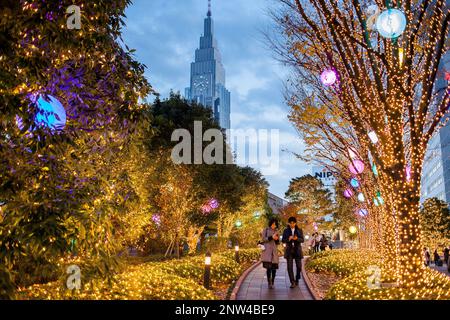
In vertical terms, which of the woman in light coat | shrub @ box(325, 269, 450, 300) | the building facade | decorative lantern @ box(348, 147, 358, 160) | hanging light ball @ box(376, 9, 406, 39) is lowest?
shrub @ box(325, 269, 450, 300)

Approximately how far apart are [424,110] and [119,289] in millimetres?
6222

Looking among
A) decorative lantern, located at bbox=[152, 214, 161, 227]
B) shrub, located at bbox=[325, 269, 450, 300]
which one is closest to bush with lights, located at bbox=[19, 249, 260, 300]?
shrub, located at bbox=[325, 269, 450, 300]

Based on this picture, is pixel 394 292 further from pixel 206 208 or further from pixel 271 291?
pixel 206 208

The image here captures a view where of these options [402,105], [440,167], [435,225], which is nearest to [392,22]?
[402,105]

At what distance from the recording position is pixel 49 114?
385cm

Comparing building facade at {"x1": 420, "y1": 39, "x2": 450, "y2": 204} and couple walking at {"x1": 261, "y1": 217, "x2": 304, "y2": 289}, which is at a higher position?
building facade at {"x1": 420, "y1": 39, "x2": 450, "y2": 204}

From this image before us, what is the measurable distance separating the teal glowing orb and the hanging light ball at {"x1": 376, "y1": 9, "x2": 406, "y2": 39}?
4.83 meters

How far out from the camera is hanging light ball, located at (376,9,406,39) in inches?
235

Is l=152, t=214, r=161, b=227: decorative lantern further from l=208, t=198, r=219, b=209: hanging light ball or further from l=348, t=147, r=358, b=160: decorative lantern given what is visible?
l=348, t=147, r=358, b=160: decorative lantern

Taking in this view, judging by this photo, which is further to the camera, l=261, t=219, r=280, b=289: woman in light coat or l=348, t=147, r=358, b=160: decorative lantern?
l=348, t=147, r=358, b=160: decorative lantern

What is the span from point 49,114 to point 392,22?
199 inches

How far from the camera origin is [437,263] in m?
28.5
